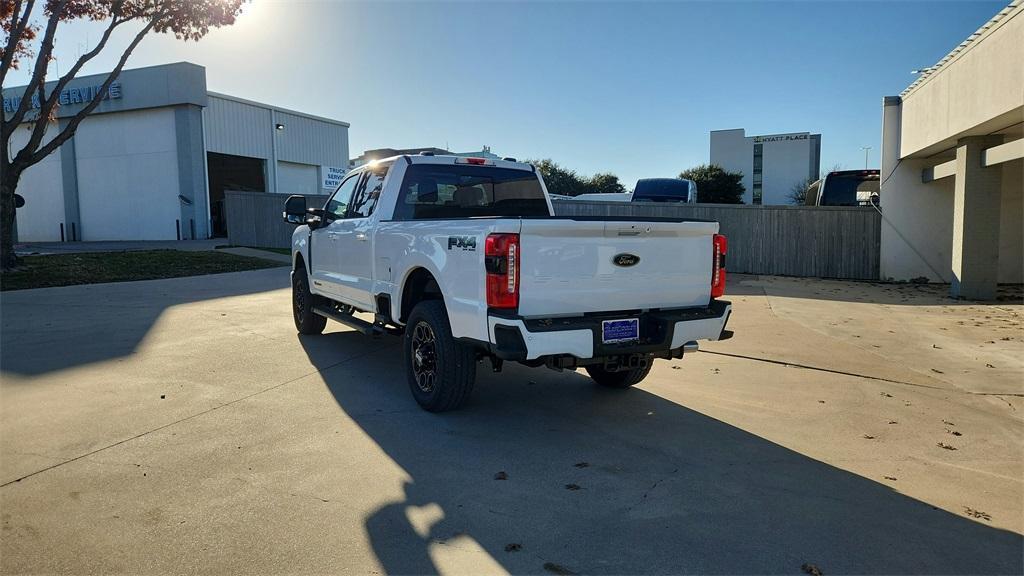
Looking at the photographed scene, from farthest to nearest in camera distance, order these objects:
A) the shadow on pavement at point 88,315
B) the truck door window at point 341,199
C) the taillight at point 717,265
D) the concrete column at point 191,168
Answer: the concrete column at point 191,168
the truck door window at point 341,199
the shadow on pavement at point 88,315
the taillight at point 717,265

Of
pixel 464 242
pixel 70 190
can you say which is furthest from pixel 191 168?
pixel 464 242

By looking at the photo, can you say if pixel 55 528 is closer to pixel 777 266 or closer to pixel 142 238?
pixel 777 266

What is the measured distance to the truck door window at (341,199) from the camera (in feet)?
25.2

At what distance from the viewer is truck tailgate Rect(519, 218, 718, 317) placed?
453 cm

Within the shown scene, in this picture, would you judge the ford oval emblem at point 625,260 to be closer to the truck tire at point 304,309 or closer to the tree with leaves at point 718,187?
the truck tire at point 304,309

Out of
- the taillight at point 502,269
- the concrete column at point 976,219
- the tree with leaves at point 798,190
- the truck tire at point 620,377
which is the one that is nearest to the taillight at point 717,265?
the truck tire at point 620,377

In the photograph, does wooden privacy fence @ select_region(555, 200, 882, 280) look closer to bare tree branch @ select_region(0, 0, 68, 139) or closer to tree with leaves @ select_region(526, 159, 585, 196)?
bare tree branch @ select_region(0, 0, 68, 139)

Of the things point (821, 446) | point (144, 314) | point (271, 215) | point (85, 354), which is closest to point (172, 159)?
point (271, 215)

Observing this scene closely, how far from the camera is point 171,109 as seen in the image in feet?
93.9

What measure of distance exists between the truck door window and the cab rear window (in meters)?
1.27

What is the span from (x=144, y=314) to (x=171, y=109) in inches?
873

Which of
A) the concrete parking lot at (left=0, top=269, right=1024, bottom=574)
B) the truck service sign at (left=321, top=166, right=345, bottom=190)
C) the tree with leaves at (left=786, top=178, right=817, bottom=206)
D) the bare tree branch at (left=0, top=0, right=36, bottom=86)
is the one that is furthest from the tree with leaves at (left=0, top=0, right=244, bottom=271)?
the tree with leaves at (left=786, top=178, right=817, bottom=206)

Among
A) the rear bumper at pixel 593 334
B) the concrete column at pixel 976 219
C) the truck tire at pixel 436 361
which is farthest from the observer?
the concrete column at pixel 976 219

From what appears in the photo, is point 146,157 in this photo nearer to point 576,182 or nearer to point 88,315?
point 88,315
